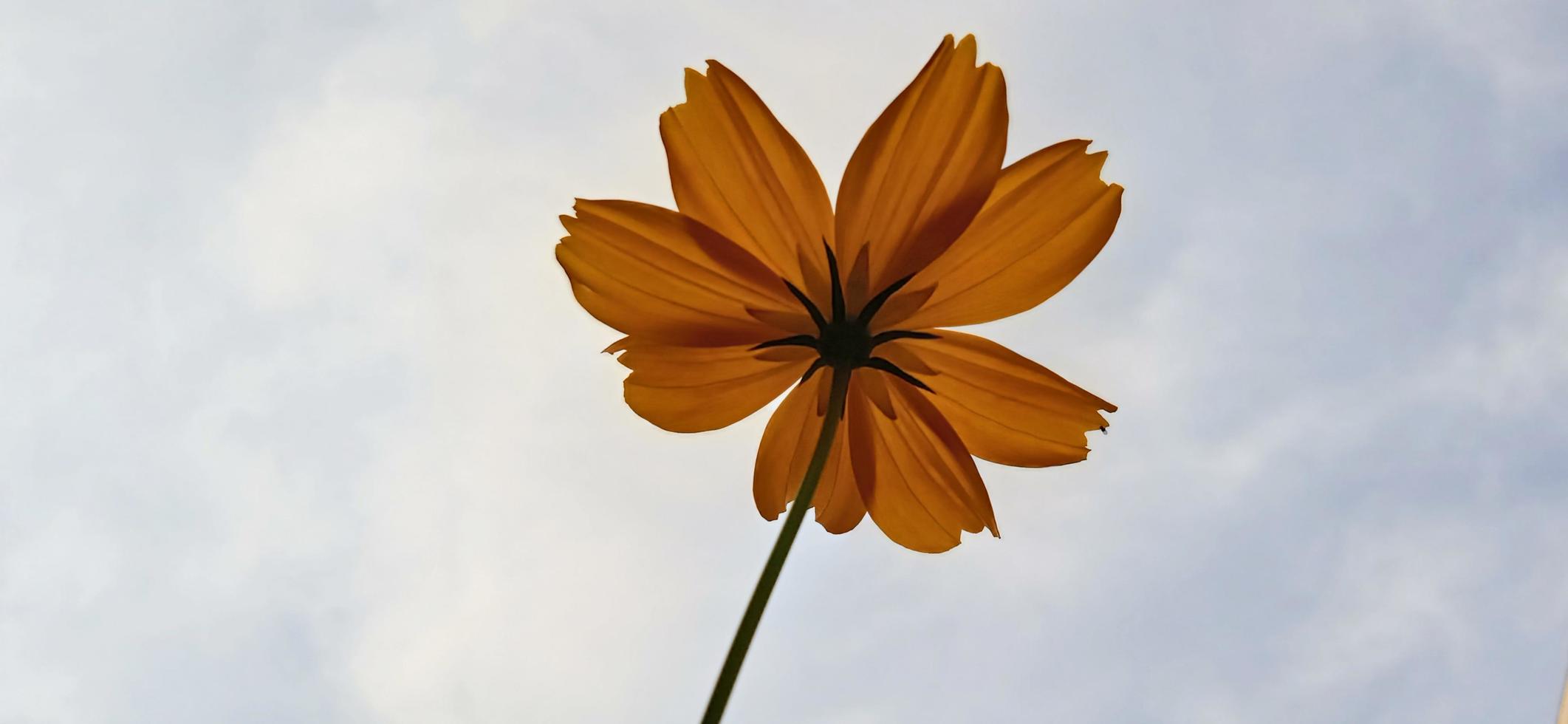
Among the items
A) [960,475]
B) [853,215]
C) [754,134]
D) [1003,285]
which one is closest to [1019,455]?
[960,475]

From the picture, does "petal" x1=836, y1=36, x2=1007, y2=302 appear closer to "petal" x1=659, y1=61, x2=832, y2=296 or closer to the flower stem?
"petal" x1=659, y1=61, x2=832, y2=296

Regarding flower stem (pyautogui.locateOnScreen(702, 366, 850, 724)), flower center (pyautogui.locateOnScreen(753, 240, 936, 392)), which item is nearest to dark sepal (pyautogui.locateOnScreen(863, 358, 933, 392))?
flower center (pyautogui.locateOnScreen(753, 240, 936, 392))

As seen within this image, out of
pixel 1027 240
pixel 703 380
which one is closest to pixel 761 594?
pixel 703 380

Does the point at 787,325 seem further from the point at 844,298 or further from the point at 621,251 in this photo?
the point at 621,251

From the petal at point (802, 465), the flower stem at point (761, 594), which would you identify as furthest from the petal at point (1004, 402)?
the flower stem at point (761, 594)

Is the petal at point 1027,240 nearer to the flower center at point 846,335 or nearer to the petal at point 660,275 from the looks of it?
the flower center at point 846,335

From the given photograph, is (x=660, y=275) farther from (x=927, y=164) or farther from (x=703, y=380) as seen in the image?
(x=927, y=164)
